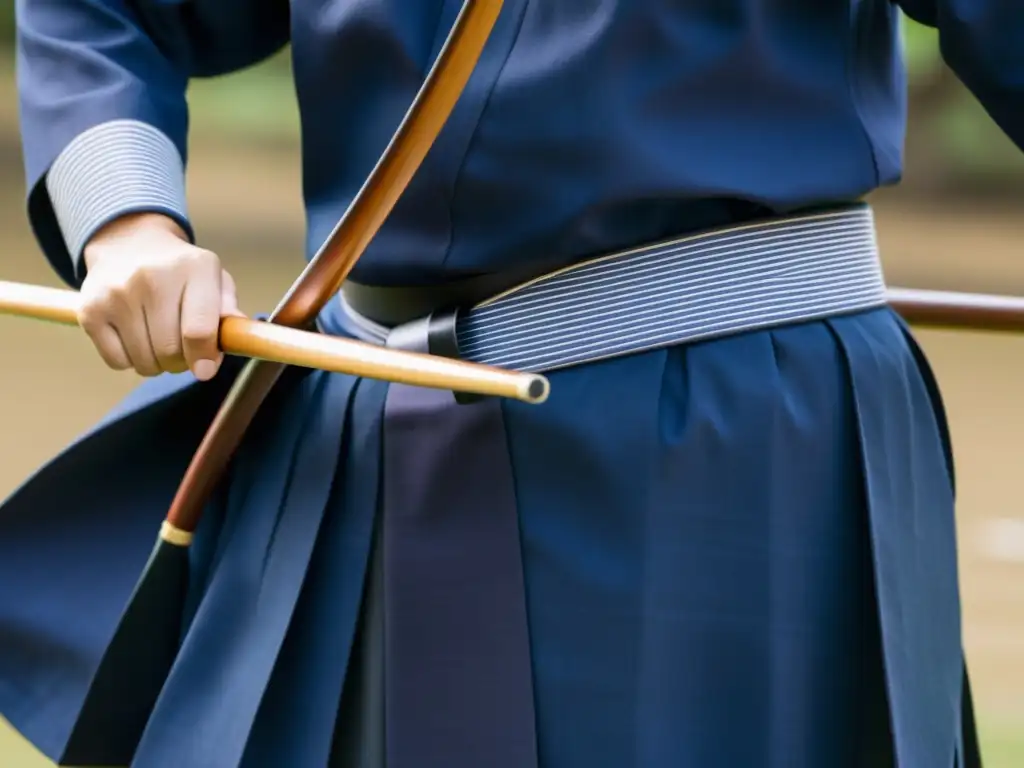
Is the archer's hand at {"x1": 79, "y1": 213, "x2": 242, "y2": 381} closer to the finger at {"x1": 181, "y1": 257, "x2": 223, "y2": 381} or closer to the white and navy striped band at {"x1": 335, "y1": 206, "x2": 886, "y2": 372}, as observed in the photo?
the finger at {"x1": 181, "y1": 257, "x2": 223, "y2": 381}

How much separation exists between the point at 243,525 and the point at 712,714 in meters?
0.31

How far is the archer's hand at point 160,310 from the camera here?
2.62 ft

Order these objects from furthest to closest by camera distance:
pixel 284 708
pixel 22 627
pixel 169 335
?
pixel 22 627 < pixel 284 708 < pixel 169 335

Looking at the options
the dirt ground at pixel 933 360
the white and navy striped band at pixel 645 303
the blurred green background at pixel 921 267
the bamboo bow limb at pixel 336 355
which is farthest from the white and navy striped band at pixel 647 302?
the dirt ground at pixel 933 360

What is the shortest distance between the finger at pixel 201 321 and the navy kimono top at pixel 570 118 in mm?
94

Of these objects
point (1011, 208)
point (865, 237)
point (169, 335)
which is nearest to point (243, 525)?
point (169, 335)

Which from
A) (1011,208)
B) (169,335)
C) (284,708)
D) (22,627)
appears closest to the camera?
(169,335)

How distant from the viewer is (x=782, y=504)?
86 centimetres

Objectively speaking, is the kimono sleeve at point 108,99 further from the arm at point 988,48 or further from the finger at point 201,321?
the arm at point 988,48

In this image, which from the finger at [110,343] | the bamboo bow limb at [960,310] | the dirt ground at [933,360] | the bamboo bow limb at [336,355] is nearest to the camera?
the bamboo bow limb at [336,355]

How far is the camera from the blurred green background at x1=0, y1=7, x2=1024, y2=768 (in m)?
3.02

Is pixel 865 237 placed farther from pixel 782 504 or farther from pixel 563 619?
pixel 563 619

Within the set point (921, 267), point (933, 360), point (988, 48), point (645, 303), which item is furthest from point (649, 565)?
point (921, 267)

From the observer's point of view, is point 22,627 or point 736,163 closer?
point 736,163
